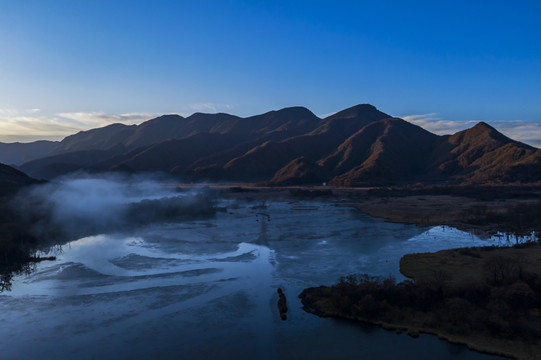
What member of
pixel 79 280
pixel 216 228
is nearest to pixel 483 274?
pixel 79 280

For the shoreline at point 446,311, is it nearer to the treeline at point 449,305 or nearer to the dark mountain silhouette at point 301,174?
the treeline at point 449,305

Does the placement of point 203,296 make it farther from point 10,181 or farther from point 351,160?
point 351,160

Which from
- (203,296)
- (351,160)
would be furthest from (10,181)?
(351,160)

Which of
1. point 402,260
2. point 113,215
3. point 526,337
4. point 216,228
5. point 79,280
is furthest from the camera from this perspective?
point 113,215

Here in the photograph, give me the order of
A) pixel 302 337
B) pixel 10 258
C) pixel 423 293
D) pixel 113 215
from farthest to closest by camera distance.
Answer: pixel 113 215, pixel 10 258, pixel 423 293, pixel 302 337

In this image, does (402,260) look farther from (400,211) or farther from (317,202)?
(317,202)

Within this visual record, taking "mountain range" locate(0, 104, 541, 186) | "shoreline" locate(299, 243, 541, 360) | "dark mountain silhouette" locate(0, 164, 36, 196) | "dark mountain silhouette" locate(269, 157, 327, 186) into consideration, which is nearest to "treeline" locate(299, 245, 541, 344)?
"shoreline" locate(299, 243, 541, 360)

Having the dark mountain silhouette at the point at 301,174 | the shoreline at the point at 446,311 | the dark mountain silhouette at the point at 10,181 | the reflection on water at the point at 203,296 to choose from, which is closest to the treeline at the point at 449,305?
the shoreline at the point at 446,311

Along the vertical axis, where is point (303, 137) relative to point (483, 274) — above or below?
above

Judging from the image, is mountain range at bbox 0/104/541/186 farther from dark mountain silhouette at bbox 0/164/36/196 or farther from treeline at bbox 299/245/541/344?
treeline at bbox 299/245/541/344

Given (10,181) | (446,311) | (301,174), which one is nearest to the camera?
(446,311)
